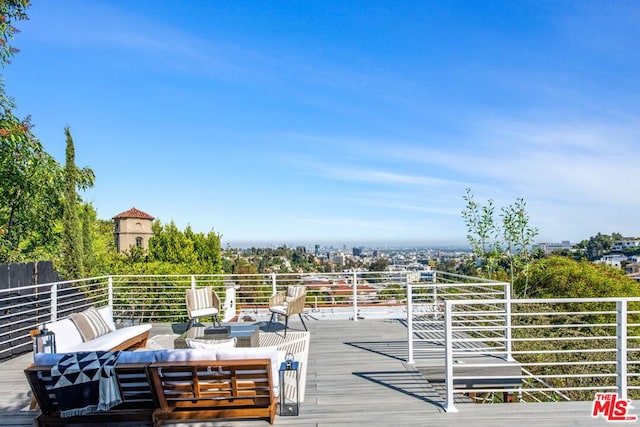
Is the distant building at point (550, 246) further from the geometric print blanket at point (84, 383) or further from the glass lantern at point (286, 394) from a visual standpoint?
the geometric print blanket at point (84, 383)

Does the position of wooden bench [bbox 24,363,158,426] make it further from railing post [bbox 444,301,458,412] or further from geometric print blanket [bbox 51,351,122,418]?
railing post [bbox 444,301,458,412]

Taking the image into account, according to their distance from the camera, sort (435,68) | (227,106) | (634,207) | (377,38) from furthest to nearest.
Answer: (634,207) → (227,106) → (435,68) → (377,38)

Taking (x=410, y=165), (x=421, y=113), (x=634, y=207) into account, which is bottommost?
(x=634, y=207)

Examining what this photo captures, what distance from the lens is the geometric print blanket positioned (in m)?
3.17

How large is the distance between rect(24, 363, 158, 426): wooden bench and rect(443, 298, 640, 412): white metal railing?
2619 millimetres

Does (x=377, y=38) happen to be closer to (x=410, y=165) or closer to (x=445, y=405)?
(x=410, y=165)

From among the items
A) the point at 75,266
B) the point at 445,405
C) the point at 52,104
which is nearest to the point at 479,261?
the point at 445,405

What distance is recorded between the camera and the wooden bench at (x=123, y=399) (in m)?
3.19

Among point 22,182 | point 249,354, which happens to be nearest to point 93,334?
point 249,354

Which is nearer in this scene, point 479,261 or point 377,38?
point 479,261

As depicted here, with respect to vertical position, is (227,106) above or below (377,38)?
A: below

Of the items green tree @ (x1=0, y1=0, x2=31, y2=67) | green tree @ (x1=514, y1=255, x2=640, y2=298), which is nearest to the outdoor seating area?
green tree @ (x1=0, y1=0, x2=31, y2=67)

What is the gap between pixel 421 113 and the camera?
49.3 ft

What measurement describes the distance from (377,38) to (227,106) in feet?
18.0
